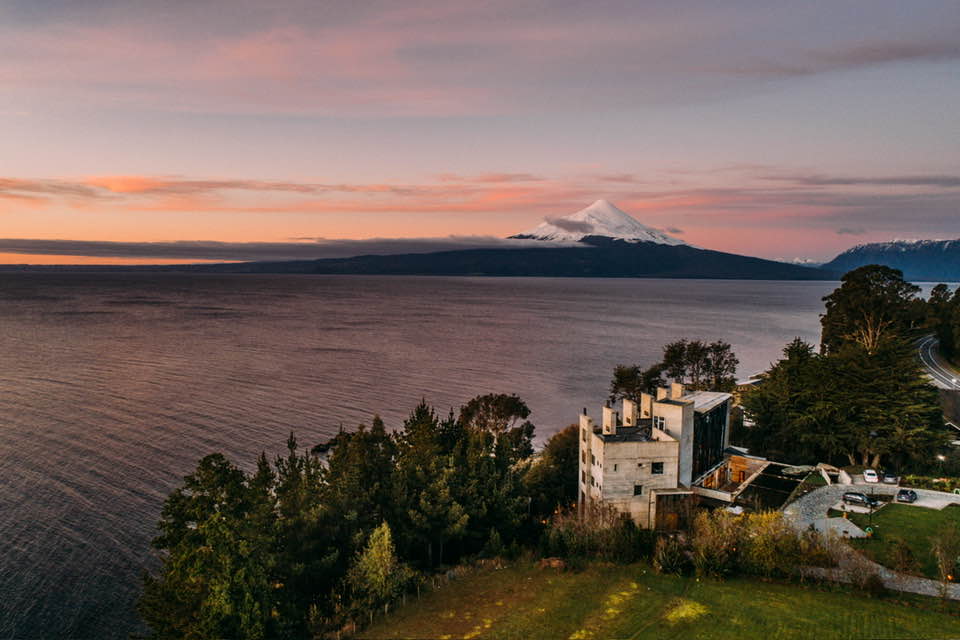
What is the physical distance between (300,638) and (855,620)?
87.1ft


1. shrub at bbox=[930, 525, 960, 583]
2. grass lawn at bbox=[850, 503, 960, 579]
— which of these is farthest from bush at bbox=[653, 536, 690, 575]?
shrub at bbox=[930, 525, 960, 583]

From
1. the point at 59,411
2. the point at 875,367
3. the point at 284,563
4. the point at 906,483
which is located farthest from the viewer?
the point at 59,411

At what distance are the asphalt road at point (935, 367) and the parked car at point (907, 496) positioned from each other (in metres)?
31.1

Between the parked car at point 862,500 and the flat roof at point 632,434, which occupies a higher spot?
the flat roof at point 632,434

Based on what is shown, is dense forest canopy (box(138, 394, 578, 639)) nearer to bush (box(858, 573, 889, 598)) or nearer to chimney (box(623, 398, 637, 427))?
chimney (box(623, 398, 637, 427))

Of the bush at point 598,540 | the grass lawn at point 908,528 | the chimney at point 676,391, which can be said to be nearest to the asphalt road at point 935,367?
the grass lawn at point 908,528

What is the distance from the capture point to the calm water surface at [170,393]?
37438mm

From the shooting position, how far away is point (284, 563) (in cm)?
2978

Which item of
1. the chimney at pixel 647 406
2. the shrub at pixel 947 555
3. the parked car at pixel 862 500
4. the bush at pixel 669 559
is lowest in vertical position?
the bush at pixel 669 559

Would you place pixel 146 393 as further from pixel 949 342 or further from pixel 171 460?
Result: pixel 949 342

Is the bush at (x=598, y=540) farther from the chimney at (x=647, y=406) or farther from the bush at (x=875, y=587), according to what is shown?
the bush at (x=875, y=587)

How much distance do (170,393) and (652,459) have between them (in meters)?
67.7

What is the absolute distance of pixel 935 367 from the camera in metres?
84.4

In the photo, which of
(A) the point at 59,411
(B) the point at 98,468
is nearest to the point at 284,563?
(B) the point at 98,468
